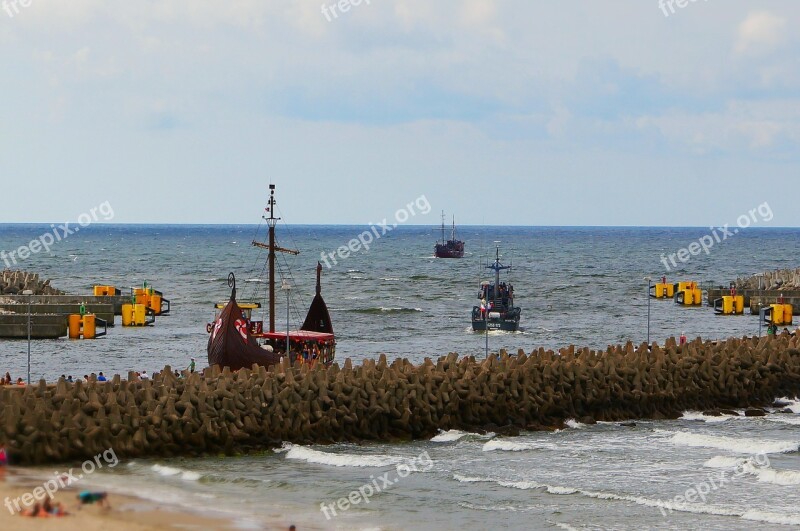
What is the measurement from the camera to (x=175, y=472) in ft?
93.4

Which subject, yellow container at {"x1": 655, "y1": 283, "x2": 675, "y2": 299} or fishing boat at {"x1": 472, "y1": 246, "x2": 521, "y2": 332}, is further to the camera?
yellow container at {"x1": 655, "y1": 283, "x2": 675, "y2": 299}

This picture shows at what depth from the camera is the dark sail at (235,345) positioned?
41.1m

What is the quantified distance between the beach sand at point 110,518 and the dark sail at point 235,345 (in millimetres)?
15335

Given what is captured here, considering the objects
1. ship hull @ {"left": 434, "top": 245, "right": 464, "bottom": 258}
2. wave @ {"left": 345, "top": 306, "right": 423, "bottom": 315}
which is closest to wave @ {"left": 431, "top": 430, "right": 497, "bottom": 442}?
wave @ {"left": 345, "top": 306, "right": 423, "bottom": 315}

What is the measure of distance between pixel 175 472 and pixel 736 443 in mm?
16406

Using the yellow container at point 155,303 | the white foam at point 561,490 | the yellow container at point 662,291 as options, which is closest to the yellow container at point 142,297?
the yellow container at point 155,303

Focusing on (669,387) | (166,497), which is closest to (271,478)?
(166,497)

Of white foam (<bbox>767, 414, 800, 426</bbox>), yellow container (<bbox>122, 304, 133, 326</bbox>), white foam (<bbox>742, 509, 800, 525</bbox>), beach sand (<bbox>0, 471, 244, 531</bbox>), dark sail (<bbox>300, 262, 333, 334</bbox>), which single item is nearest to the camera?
beach sand (<bbox>0, 471, 244, 531</bbox>)

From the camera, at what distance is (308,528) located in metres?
24.0

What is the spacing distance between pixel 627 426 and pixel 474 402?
205 inches

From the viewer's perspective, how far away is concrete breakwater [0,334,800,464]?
2942 centimetres

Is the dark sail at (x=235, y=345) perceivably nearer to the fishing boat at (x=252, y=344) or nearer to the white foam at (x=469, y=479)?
the fishing boat at (x=252, y=344)

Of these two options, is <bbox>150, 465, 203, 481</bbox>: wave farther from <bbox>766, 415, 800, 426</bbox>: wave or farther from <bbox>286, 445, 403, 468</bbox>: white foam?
<bbox>766, 415, 800, 426</bbox>: wave

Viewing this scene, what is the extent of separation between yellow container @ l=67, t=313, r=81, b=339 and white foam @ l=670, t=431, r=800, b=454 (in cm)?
4157
